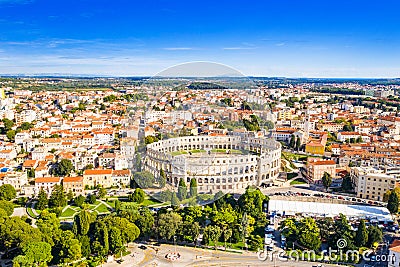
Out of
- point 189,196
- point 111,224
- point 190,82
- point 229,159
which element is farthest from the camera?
point 190,82

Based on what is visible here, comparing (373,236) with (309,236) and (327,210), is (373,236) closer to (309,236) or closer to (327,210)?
(309,236)

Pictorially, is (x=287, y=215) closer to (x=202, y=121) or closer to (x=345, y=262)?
(x=345, y=262)

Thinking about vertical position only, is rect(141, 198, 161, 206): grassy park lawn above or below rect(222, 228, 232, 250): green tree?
below

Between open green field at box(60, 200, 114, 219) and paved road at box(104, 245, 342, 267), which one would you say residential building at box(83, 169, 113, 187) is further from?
paved road at box(104, 245, 342, 267)

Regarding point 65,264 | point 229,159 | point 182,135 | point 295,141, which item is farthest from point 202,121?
point 65,264

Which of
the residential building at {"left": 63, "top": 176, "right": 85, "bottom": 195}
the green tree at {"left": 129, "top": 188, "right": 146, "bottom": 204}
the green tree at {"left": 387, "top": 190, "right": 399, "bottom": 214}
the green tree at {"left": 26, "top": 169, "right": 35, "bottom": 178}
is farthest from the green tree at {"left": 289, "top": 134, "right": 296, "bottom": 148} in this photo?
the green tree at {"left": 26, "top": 169, "right": 35, "bottom": 178}

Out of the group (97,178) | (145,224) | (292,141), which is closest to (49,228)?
(145,224)
